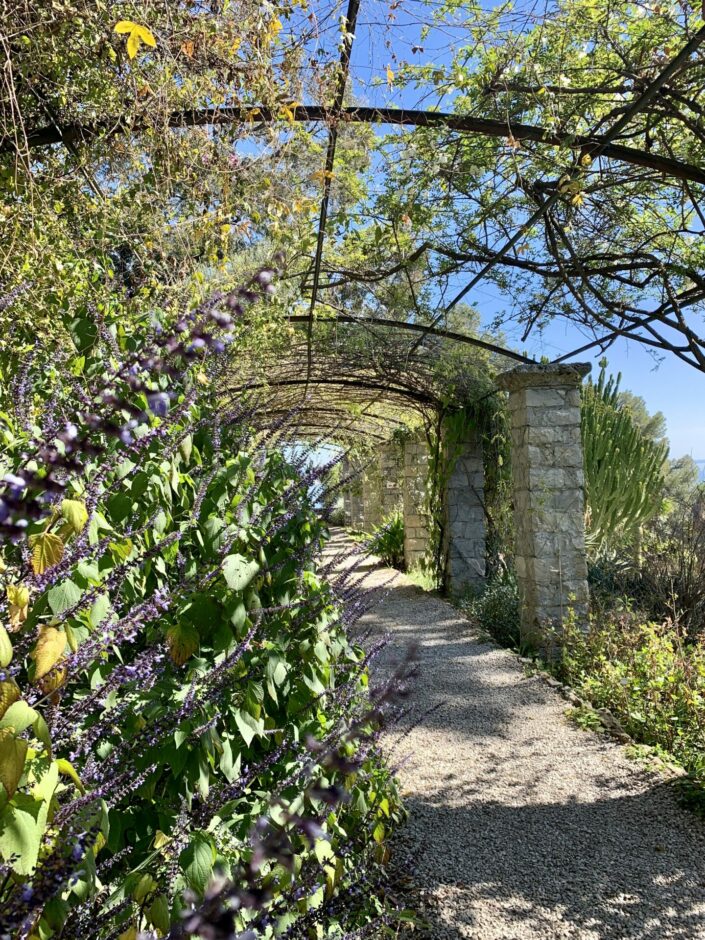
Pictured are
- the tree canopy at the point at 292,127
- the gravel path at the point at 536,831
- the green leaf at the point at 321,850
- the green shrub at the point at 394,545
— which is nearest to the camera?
the green leaf at the point at 321,850

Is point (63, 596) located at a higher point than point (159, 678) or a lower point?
higher

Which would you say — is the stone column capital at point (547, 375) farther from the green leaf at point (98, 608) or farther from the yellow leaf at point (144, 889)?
the yellow leaf at point (144, 889)

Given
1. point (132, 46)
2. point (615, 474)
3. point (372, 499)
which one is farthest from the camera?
point (372, 499)

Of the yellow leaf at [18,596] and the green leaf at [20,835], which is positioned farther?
the yellow leaf at [18,596]

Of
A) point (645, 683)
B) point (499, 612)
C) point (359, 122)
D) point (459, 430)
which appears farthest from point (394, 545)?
point (359, 122)

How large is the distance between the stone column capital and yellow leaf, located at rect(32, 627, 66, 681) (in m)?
4.99

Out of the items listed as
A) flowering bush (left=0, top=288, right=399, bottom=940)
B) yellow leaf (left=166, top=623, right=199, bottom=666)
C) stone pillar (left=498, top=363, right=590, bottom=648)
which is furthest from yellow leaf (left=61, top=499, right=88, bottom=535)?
stone pillar (left=498, top=363, right=590, bottom=648)

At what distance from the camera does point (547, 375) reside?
5.62 meters

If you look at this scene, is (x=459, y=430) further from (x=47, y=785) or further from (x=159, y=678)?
(x=47, y=785)

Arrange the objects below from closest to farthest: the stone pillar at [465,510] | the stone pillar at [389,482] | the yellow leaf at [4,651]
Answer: the yellow leaf at [4,651], the stone pillar at [465,510], the stone pillar at [389,482]

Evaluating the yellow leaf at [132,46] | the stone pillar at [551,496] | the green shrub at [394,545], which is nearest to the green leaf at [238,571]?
the yellow leaf at [132,46]

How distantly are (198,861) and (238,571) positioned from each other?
0.63 meters

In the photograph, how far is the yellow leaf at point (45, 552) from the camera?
107 centimetres

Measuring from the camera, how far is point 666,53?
3.39 meters
